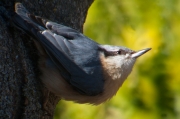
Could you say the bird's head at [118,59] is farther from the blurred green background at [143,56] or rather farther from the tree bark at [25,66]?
the blurred green background at [143,56]

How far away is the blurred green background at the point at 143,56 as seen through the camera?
4354mm

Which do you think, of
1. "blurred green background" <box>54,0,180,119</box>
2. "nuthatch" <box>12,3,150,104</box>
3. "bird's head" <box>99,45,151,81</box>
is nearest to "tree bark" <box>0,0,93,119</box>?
"nuthatch" <box>12,3,150,104</box>

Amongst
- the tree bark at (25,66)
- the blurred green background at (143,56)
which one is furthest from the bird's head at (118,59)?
the blurred green background at (143,56)

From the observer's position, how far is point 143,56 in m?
4.39

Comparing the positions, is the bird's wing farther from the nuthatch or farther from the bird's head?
the bird's head

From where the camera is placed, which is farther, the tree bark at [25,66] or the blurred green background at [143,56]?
the blurred green background at [143,56]

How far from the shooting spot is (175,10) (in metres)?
4.62

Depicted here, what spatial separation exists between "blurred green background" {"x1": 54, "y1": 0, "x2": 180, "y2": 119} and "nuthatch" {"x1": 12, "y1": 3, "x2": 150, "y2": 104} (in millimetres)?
1008

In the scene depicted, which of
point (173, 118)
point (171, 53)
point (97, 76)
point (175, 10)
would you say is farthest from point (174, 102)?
point (97, 76)

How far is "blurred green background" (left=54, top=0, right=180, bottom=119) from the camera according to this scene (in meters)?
4.35

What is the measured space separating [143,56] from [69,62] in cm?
144

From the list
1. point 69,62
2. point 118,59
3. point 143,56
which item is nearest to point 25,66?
point 69,62

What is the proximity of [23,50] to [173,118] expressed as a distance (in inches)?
76.6

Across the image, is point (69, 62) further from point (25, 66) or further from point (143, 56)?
point (143, 56)
